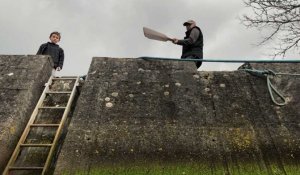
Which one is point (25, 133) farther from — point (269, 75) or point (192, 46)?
point (192, 46)

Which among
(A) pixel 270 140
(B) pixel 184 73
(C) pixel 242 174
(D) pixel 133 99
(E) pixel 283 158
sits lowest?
(C) pixel 242 174

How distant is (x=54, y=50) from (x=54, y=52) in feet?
0.15

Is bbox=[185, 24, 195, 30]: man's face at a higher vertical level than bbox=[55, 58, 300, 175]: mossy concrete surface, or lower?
higher

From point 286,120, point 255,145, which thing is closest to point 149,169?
point 255,145

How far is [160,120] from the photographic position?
3.80m

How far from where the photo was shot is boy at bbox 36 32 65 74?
6512 mm

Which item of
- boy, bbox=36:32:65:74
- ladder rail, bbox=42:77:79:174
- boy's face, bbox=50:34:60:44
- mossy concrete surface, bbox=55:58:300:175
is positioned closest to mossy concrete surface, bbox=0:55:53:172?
ladder rail, bbox=42:77:79:174

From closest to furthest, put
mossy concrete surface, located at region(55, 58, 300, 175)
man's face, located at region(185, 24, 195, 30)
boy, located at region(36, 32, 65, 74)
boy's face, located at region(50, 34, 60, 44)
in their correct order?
mossy concrete surface, located at region(55, 58, 300, 175) → man's face, located at region(185, 24, 195, 30) → boy, located at region(36, 32, 65, 74) → boy's face, located at region(50, 34, 60, 44)

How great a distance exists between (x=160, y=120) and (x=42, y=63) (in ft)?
6.53

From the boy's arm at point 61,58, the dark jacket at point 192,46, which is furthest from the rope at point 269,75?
the boy's arm at point 61,58

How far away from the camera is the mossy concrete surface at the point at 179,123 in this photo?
3281 mm

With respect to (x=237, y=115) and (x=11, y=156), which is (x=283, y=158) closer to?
(x=237, y=115)

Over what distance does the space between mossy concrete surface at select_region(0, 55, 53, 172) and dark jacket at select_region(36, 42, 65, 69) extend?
4.59 ft

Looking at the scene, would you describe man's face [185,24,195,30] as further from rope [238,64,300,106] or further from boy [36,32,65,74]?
boy [36,32,65,74]
